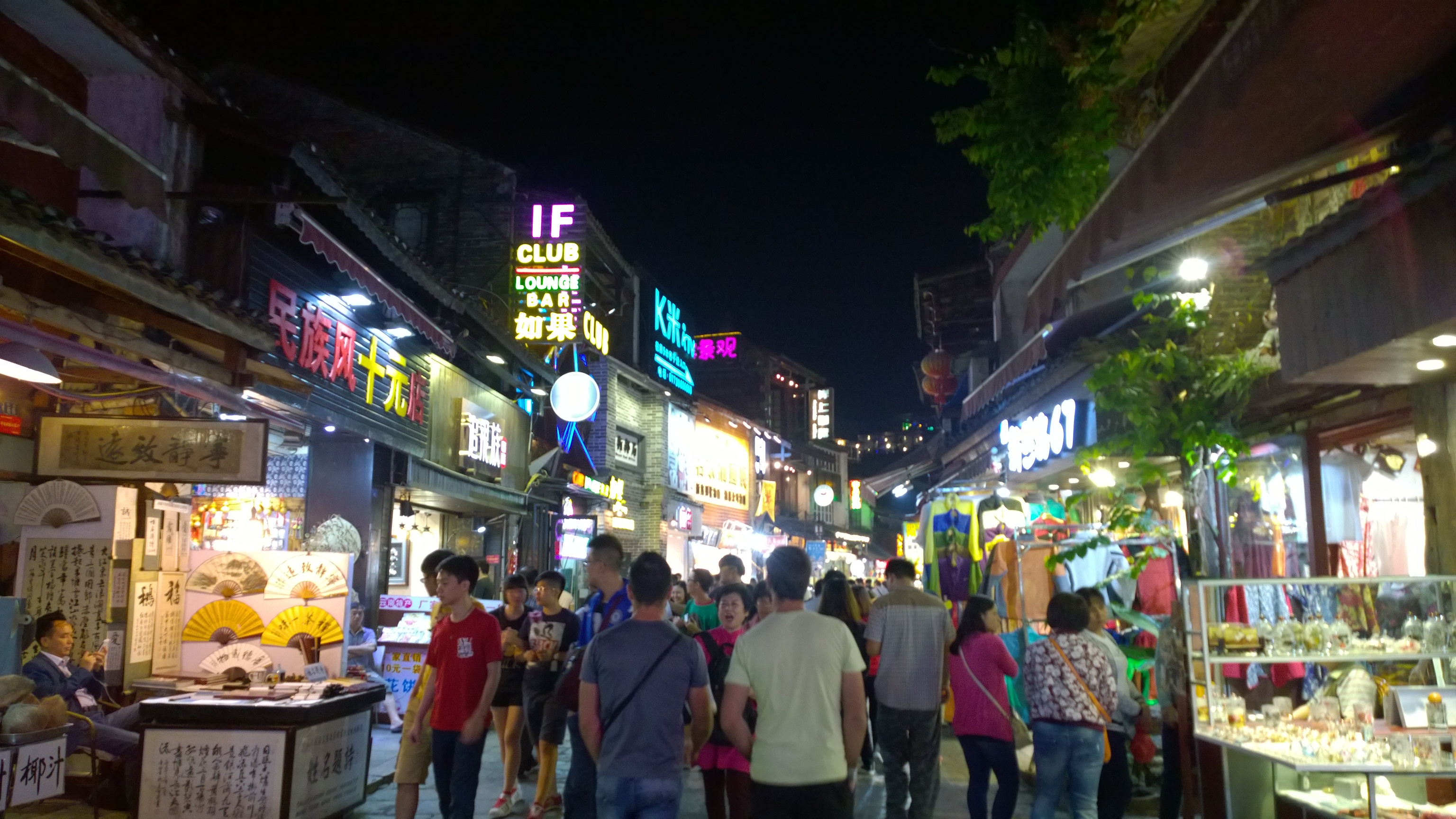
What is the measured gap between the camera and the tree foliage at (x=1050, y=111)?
7.22 m

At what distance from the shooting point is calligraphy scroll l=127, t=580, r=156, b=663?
874 cm

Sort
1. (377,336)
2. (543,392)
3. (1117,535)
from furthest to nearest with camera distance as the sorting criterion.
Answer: (543,392), (377,336), (1117,535)

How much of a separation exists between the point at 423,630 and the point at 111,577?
3.97 meters

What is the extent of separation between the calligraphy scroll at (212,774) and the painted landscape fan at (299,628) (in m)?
1.66

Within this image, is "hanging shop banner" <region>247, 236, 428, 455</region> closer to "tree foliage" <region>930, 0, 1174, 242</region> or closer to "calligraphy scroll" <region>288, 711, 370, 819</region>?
"calligraphy scroll" <region>288, 711, 370, 819</region>

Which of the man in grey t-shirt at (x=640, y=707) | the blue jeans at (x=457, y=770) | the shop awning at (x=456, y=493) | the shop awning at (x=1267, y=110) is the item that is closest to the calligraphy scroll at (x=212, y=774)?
the blue jeans at (x=457, y=770)

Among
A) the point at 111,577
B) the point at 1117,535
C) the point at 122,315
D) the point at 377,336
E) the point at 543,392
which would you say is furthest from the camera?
the point at 543,392

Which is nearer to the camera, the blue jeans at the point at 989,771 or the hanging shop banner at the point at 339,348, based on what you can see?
the blue jeans at the point at 989,771

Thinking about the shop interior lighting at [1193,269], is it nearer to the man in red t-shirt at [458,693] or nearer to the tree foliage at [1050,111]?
the tree foliage at [1050,111]

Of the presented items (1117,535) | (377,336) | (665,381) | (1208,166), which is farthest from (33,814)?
(665,381)

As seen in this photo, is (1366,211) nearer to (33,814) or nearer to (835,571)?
(835,571)

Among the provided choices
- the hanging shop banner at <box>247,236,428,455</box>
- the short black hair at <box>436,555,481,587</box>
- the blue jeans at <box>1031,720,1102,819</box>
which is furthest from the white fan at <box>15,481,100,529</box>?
the blue jeans at <box>1031,720,1102,819</box>

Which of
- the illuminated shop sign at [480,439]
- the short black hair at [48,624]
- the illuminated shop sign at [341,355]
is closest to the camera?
the short black hair at [48,624]

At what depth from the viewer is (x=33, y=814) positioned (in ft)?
24.6
